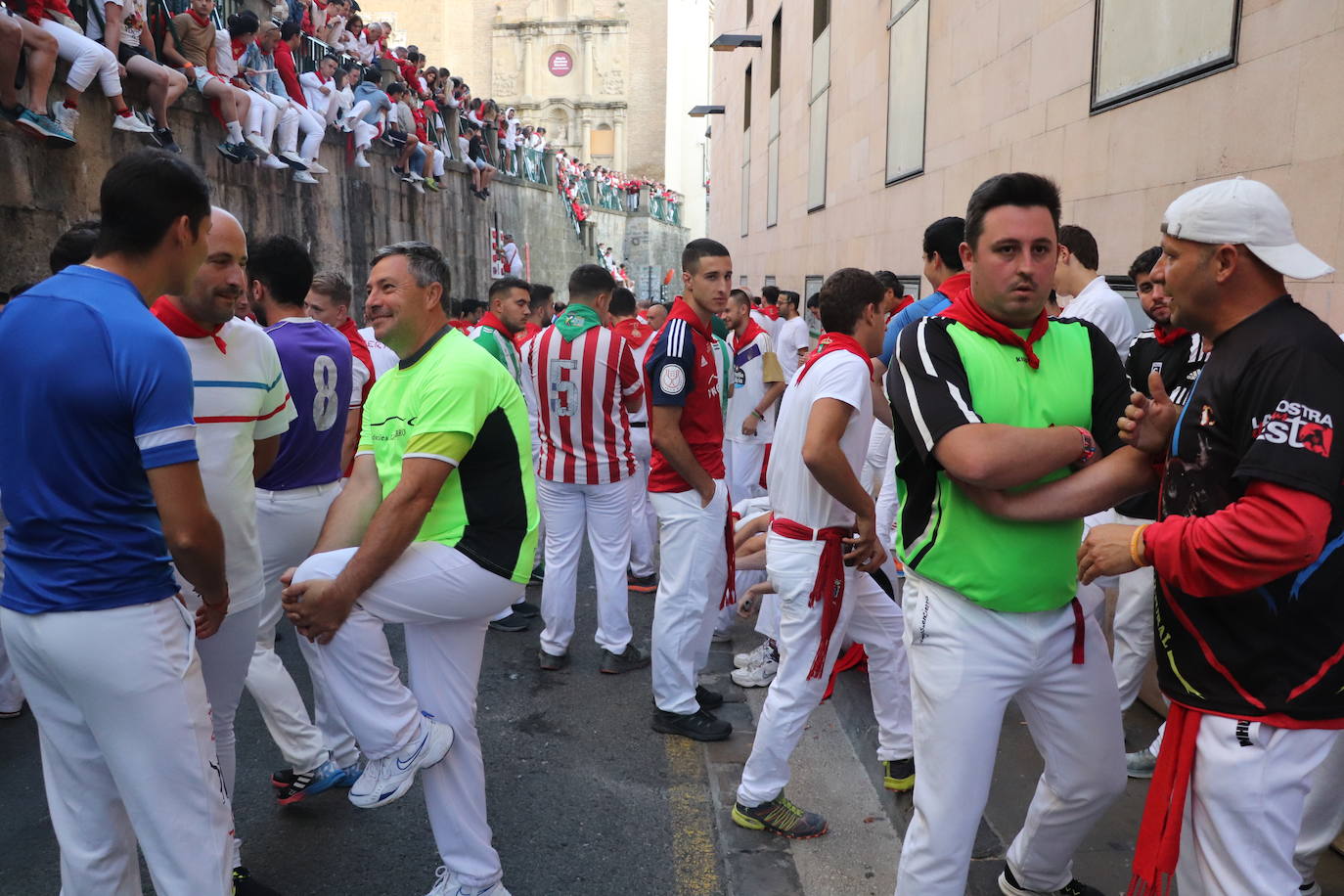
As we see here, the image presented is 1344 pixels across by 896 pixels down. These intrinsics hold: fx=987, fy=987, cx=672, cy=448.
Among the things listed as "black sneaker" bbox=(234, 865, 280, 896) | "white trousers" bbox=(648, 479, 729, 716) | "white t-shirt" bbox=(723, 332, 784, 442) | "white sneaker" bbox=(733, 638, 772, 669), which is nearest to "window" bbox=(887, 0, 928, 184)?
"white t-shirt" bbox=(723, 332, 784, 442)

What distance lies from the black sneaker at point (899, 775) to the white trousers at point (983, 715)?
108cm

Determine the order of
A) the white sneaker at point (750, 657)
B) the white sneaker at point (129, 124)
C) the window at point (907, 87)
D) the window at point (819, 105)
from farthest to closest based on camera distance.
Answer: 1. the window at point (819, 105)
2. the window at point (907, 87)
3. the white sneaker at point (129, 124)
4. the white sneaker at point (750, 657)

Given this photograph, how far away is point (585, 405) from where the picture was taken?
18.5 ft

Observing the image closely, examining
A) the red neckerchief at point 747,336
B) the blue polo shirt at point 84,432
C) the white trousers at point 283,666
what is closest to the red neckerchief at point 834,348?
the white trousers at point 283,666

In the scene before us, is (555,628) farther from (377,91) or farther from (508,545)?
(377,91)

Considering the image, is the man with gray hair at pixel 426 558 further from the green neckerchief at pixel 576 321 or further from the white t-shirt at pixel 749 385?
the white t-shirt at pixel 749 385

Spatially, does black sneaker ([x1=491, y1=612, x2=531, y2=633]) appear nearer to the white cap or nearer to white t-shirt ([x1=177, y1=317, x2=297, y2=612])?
white t-shirt ([x1=177, y1=317, x2=297, y2=612])

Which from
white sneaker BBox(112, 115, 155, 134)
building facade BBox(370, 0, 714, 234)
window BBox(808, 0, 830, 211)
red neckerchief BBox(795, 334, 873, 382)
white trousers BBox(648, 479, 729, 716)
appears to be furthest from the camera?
building facade BBox(370, 0, 714, 234)

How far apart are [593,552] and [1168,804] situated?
3753 mm

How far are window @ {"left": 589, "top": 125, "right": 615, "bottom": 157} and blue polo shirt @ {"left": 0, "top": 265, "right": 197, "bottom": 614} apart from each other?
64.4 metres

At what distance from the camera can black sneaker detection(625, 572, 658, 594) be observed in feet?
23.6

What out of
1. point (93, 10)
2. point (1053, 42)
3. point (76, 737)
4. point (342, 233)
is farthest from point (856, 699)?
point (342, 233)

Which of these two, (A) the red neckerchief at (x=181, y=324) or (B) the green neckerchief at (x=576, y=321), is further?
(B) the green neckerchief at (x=576, y=321)

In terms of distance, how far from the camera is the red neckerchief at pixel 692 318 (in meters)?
4.68
